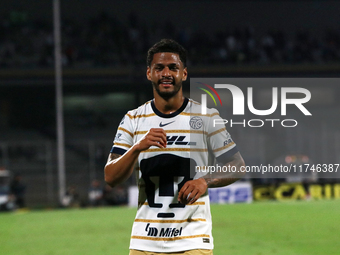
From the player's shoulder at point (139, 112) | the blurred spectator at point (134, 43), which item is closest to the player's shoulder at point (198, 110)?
the player's shoulder at point (139, 112)

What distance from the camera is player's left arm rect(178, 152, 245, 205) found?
3.33 meters

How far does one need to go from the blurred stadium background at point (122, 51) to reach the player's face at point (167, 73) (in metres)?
24.6

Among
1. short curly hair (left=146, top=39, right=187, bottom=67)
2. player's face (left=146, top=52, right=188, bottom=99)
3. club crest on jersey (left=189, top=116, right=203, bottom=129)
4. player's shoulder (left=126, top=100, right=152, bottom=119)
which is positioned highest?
short curly hair (left=146, top=39, right=187, bottom=67)

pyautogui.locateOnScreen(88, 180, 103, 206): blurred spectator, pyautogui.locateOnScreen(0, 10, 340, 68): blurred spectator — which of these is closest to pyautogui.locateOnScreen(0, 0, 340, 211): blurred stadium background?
pyautogui.locateOnScreen(0, 10, 340, 68): blurred spectator

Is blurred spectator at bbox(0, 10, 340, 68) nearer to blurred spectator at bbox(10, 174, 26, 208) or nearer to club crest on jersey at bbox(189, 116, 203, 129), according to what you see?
blurred spectator at bbox(10, 174, 26, 208)

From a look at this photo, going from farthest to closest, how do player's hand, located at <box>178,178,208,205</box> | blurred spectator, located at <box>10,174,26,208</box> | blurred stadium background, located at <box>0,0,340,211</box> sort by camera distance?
blurred stadium background, located at <box>0,0,340,211</box> < blurred spectator, located at <box>10,174,26,208</box> < player's hand, located at <box>178,178,208,205</box>

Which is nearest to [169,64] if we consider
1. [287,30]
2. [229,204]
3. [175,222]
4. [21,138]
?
[175,222]

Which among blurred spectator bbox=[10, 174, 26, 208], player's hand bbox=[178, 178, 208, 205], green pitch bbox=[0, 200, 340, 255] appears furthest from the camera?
blurred spectator bbox=[10, 174, 26, 208]

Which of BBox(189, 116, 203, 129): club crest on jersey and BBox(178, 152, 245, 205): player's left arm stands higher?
BBox(189, 116, 203, 129): club crest on jersey

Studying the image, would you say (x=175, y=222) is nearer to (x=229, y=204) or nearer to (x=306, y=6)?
(x=229, y=204)

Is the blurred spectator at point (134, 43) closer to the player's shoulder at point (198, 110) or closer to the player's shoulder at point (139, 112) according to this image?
the player's shoulder at point (139, 112)

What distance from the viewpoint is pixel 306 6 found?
35000 mm

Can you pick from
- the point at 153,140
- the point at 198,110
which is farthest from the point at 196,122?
the point at 153,140

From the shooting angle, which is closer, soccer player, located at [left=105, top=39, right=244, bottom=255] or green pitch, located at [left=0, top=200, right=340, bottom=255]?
soccer player, located at [left=105, top=39, right=244, bottom=255]
